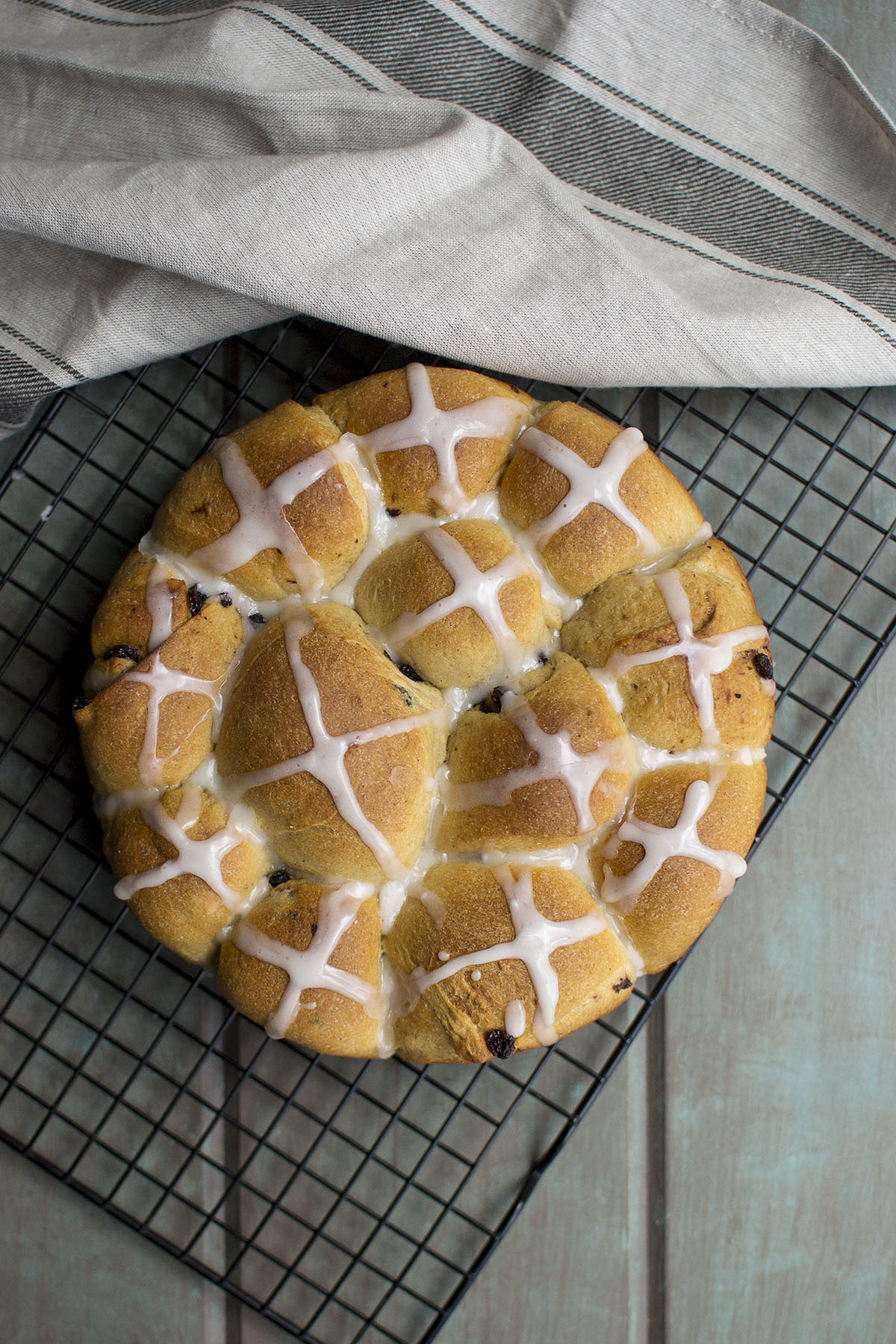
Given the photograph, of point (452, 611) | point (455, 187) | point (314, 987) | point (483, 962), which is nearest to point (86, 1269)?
point (314, 987)

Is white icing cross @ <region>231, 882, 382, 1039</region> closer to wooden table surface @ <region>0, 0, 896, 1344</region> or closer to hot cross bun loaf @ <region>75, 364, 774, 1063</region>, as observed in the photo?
hot cross bun loaf @ <region>75, 364, 774, 1063</region>

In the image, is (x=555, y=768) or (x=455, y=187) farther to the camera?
(x=455, y=187)

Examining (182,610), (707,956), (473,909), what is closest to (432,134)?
(182,610)

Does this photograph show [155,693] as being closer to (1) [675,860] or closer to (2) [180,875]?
→ (2) [180,875]

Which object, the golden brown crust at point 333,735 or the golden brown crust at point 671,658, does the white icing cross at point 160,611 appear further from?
the golden brown crust at point 671,658

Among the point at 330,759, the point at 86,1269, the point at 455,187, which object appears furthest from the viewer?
the point at 86,1269

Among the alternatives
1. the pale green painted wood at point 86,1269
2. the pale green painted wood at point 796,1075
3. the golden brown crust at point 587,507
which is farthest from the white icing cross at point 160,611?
the pale green painted wood at point 796,1075

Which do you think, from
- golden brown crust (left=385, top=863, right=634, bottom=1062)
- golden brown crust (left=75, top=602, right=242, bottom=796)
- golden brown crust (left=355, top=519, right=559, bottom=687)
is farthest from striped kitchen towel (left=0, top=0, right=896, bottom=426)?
golden brown crust (left=385, top=863, right=634, bottom=1062)
